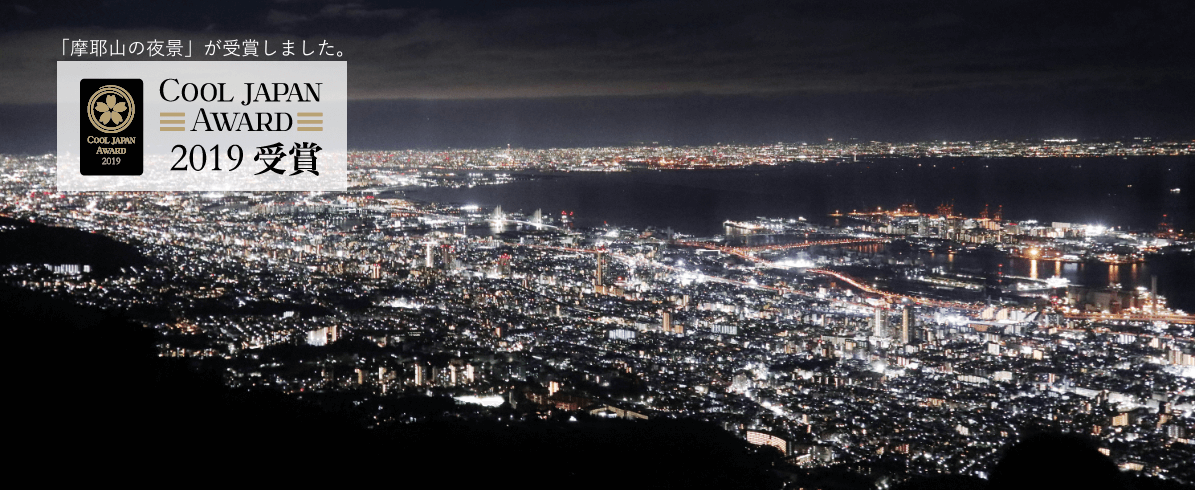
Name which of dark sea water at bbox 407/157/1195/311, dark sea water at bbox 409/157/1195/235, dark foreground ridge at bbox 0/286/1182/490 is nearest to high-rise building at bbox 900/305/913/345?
dark foreground ridge at bbox 0/286/1182/490

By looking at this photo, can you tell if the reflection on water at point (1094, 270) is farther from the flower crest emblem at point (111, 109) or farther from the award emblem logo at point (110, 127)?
the flower crest emblem at point (111, 109)

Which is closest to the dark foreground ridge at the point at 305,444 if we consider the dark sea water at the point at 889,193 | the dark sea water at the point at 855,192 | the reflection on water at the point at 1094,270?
the reflection on water at the point at 1094,270

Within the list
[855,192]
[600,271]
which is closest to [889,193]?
[855,192]

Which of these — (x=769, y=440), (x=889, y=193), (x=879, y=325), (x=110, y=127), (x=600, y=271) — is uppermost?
(x=889, y=193)

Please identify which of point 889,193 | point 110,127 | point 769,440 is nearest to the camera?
point 769,440

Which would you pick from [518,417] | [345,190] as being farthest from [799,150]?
[518,417]

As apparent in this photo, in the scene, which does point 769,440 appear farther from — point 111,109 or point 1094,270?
point 1094,270

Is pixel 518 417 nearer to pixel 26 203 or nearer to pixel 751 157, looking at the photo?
pixel 26 203
